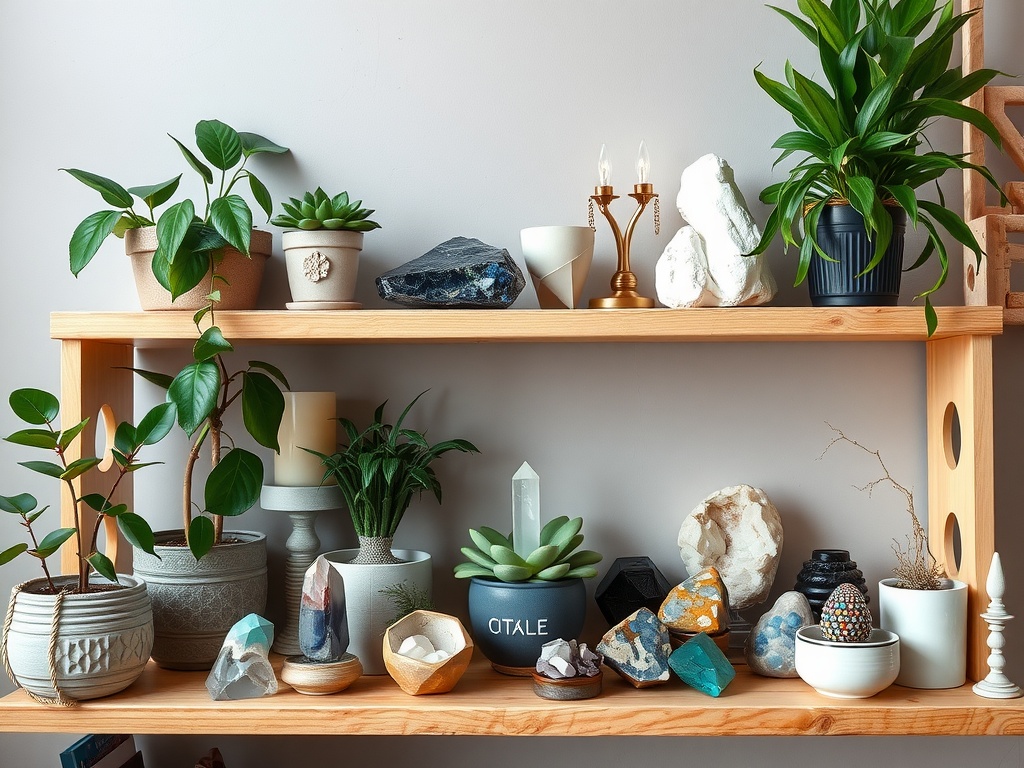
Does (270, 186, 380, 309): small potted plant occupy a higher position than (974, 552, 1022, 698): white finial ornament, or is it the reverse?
(270, 186, 380, 309): small potted plant

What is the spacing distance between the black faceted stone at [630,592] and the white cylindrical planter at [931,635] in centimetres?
26

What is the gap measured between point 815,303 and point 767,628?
0.37m

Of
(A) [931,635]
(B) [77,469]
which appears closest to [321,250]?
(B) [77,469]

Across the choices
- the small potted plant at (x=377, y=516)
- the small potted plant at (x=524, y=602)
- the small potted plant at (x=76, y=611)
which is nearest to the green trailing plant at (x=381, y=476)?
the small potted plant at (x=377, y=516)

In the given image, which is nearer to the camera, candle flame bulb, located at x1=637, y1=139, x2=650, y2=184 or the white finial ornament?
the white finial ornament

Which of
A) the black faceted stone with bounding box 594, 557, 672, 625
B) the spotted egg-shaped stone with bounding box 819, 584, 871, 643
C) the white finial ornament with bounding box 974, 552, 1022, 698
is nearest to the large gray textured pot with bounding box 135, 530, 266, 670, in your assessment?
the black faceted stone with bounding box 594, 557, 672, 625

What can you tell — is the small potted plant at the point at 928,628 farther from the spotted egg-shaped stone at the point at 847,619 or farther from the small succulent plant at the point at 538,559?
the small succulent plant at the point at 538,559

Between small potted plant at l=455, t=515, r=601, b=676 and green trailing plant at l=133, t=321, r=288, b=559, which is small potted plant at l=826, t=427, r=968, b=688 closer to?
small potted plant at l=455, t=515, r=601, b=676

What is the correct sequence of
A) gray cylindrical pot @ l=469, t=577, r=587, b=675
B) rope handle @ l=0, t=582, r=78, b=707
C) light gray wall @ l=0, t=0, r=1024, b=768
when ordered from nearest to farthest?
rope handle @ l=0, t=582, r=78, b=707 < gray cylindrical pot @ l=469, t=577, r=587, b=675 < light gray wall @ l=0, t=0, r=1024, b=768

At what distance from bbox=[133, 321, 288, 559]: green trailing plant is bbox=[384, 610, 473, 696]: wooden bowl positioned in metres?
0.22

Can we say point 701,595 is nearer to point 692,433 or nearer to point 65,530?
point 692,433

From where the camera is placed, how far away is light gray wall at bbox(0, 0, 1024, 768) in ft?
3.74

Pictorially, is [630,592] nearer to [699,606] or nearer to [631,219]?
[699,606]

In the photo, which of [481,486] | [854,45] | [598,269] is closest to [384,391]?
[481,486]
